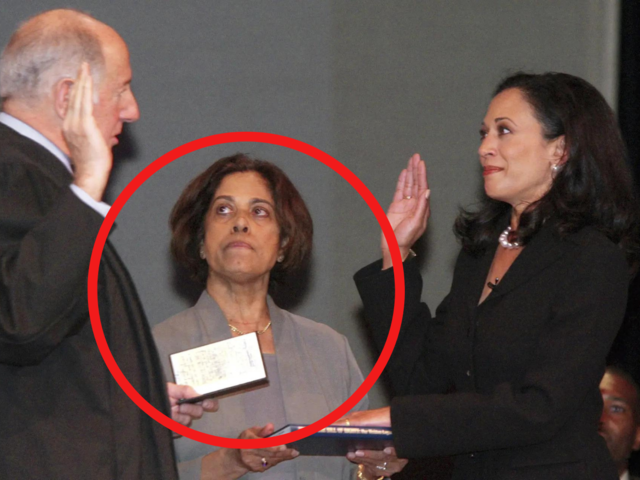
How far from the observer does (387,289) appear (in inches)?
104

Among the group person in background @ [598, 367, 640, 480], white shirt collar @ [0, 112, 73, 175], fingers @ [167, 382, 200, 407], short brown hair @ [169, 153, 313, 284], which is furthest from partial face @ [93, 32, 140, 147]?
person in background @ [598, 367, 640, 480]

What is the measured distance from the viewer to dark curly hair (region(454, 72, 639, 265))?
8.18 feet

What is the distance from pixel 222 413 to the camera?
2.32 meters

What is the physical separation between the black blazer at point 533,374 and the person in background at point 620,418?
1.18 metres

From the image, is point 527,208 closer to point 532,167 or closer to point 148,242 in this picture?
point 532,167

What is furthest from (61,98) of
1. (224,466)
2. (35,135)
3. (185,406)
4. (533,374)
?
(533,374)

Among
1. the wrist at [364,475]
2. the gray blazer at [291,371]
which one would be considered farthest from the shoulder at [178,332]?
the wrist at [364,475]

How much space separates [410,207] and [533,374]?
67cm

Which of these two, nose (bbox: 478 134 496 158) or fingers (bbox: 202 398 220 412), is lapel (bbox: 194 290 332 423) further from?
nose (bbox: 478 134 496 158)

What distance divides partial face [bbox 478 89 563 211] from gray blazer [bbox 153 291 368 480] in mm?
613

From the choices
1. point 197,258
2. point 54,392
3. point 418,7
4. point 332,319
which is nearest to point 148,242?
point 197,258

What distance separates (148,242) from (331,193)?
588 mm

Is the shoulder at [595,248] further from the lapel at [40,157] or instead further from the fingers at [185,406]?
the lapel at [40,157]

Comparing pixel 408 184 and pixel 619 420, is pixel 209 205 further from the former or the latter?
pixel 619 420
